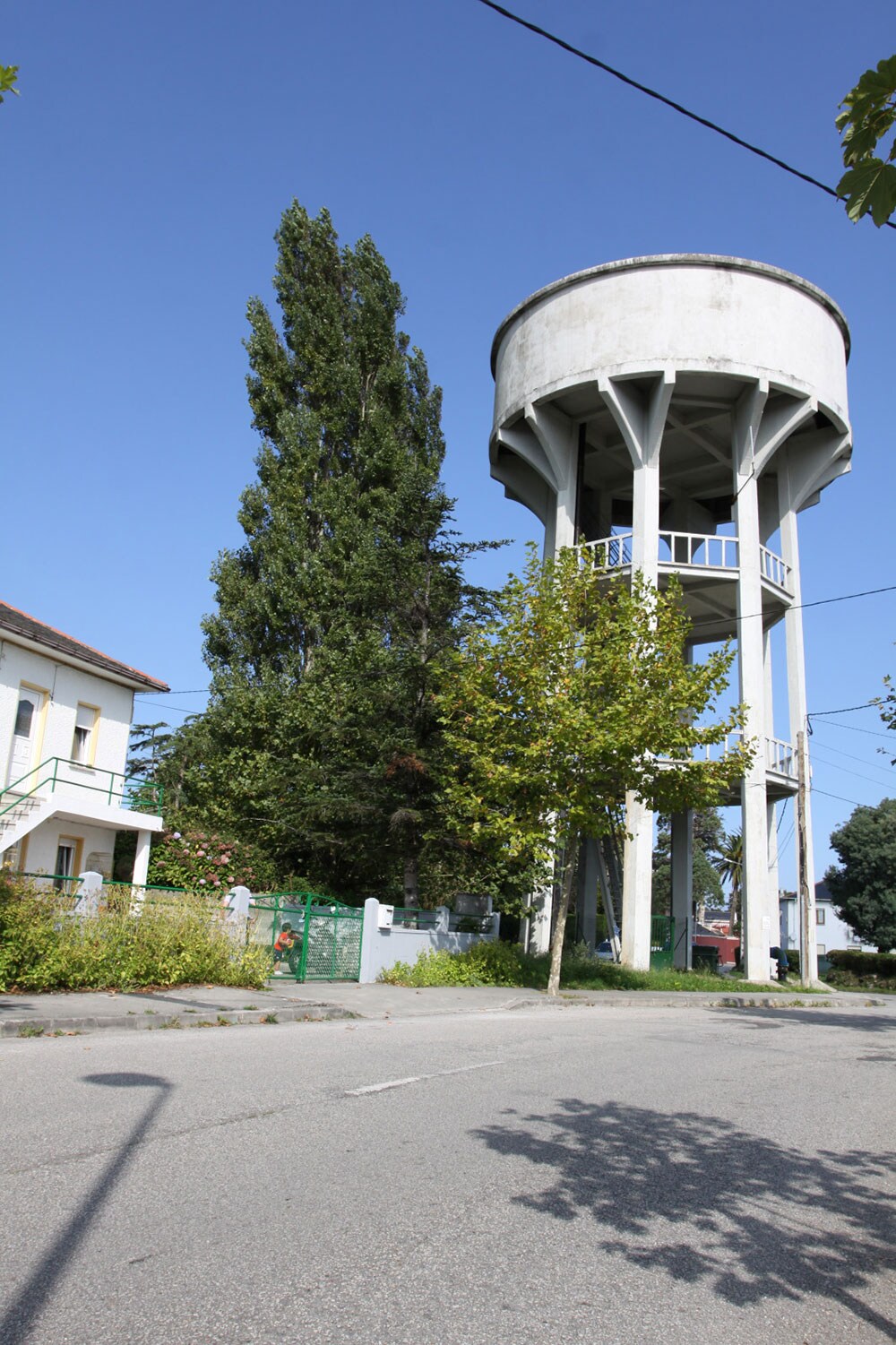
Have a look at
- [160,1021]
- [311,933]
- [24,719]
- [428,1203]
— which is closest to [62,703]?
[24,719]

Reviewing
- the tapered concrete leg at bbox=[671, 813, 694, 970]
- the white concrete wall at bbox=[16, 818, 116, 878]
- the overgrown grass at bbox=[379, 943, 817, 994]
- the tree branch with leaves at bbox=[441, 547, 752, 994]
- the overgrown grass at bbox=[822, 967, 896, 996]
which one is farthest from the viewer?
the overgrown grass at bbox=[822, 967, 896, 996]

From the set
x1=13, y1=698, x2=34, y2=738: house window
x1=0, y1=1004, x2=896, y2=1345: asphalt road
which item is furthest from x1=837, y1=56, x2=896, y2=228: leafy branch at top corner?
x1=13, y1=698, x2=34, y2=738: house window

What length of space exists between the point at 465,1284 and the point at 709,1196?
6.27 ft

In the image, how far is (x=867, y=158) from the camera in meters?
3.53

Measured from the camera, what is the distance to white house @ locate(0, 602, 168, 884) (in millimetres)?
20609

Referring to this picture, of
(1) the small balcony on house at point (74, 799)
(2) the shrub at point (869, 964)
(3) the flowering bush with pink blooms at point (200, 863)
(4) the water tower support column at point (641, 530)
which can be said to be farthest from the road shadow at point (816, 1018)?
(2) the shrub at point (869, 964)

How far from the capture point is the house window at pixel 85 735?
76.6 feet

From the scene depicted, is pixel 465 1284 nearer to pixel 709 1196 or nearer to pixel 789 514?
pixel 709 1196

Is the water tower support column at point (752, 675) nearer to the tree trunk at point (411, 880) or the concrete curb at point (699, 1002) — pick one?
the concrete curb at point (699, 1002)

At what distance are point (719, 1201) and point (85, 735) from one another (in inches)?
822

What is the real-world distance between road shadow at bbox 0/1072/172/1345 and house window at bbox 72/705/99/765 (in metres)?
18.2

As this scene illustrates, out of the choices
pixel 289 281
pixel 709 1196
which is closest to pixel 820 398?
pixel 289 281

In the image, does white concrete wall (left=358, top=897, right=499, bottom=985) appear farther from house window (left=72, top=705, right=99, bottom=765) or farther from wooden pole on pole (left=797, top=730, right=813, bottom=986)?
wooden pole on pole (left=797, top=730, right=813, bottom=986)

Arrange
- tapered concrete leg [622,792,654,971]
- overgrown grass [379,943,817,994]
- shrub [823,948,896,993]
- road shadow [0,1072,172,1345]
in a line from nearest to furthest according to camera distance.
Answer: road shadow [0,1072,172,1345] → overgrown grass [379,943,817,994] → tapered concrete leg [622,792,654,971] → shrub [823,948,896,993]
